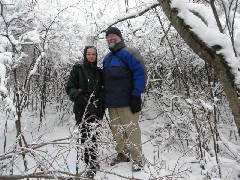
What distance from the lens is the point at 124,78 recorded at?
4234mm

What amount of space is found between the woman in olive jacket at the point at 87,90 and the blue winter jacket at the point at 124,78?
0.39 feet

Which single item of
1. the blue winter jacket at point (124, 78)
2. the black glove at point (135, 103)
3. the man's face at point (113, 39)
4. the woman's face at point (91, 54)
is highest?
the man's face at point (113, 39)

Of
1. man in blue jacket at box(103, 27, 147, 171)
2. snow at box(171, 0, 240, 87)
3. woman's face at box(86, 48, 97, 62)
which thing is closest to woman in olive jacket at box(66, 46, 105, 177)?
woman's face at box(86, 48, 97, 62)

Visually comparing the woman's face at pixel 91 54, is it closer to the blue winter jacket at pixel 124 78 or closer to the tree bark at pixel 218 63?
the blue winter jacket at pixel 124 78

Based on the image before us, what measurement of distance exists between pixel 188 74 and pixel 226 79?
16.9ft

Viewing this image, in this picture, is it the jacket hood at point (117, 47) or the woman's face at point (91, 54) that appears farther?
the jacket hood at point (117, 47)

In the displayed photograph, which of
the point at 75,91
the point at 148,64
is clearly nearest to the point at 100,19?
the point at 148,64

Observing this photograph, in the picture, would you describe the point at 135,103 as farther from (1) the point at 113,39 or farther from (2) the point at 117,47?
(1) the point at 113,39

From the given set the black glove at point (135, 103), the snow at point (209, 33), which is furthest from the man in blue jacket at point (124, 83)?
the snow at point (209, 33)

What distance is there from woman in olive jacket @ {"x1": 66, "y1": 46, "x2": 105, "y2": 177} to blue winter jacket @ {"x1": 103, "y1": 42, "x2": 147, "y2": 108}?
0.12 metres

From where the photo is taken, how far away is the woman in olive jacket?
4168 mm

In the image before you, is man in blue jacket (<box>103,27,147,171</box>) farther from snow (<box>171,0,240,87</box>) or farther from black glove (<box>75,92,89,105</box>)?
snow (<box>171,0,240,87</box>)

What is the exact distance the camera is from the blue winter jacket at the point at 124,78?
13.6 ft

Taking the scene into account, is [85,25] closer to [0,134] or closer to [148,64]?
[148,64]
